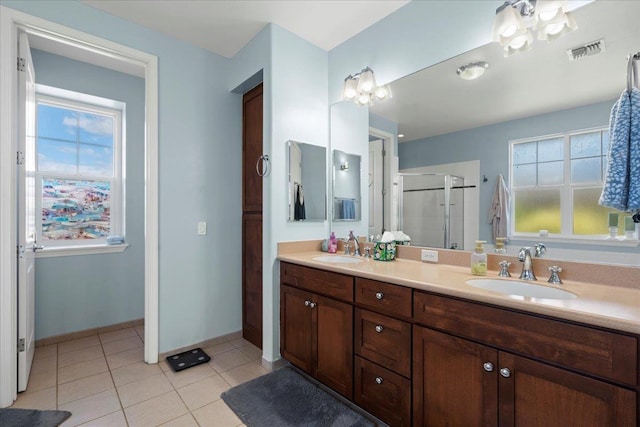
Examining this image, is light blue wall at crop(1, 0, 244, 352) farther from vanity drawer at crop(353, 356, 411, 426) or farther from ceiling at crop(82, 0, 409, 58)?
vanity drawer at crop(353, 356, 411, 426)

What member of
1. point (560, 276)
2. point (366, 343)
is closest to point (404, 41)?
point (560, 276)

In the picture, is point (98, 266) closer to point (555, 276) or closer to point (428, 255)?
point (428, 255)

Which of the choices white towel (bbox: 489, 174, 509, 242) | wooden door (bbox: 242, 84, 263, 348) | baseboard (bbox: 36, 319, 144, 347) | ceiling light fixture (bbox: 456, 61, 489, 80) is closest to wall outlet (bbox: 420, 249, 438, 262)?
white towel (bbox: 489, 174, 509, 242)

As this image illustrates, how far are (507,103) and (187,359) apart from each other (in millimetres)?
2859

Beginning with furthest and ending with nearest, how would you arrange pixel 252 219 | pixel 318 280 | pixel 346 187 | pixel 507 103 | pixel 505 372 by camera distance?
pixel 252 219, pixel 346 187, pixel 318 280, pixel 507 103, pixel 505 372

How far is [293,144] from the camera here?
2.38 m

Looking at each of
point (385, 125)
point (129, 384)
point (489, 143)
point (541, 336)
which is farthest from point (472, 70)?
point (129, 384)

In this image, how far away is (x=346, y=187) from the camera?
2.60 meters

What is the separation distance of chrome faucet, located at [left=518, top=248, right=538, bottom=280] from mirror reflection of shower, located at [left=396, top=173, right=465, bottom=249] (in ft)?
1.18

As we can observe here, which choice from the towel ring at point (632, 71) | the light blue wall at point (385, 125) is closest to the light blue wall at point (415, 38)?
the light blue wall at point (385, 125)

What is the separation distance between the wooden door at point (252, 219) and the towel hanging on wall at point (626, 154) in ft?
7.32

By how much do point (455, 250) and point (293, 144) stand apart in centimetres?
143

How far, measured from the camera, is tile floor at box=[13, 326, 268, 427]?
1.71 m

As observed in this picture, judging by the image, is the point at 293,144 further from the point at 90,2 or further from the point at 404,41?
the point at 90,2
